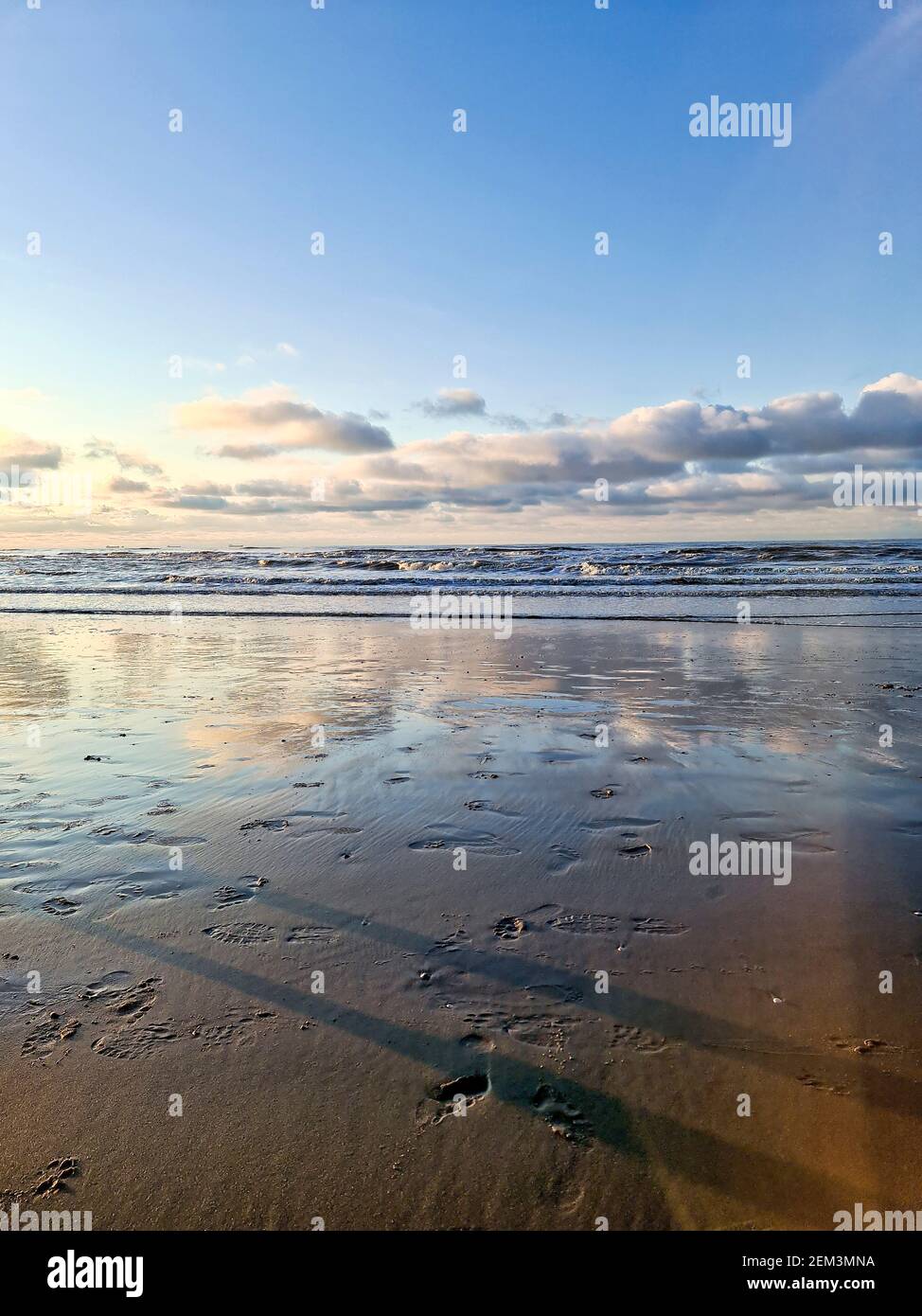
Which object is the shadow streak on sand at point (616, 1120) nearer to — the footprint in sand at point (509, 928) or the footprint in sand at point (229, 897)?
the footprint in sand at point (229, 897)

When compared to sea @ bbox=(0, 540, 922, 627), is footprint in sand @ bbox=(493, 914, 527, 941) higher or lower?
lower

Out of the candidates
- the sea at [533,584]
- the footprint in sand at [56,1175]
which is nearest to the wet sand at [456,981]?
the footprint in sand at [56,1175]

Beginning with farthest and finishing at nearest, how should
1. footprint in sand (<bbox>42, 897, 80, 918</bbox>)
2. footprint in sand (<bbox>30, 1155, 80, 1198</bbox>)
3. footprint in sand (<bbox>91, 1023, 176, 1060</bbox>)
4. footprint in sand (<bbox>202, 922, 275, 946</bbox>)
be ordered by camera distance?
1. footprint in sand (<bbox>42, 897, 80, 918</bbox>)
2. footprint in sand (<bbox>202, 922, 275, 946</bbox>)
3. footprint in sand (<bbox>91, 1023, 176, 1060</bbox>)
4. footprint in sand (<bbox>30, 1155, 80, 1198</bbox>)

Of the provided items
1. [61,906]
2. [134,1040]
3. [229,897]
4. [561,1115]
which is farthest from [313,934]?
[561,1115]

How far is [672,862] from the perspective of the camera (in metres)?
4.99

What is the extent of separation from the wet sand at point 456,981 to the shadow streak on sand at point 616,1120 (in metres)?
0.01

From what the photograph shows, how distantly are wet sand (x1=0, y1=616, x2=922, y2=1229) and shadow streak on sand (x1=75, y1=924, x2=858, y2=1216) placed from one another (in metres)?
0.01

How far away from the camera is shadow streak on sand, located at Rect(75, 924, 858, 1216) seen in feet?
8.21

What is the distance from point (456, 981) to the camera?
3.62m

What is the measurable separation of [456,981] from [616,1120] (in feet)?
3.54

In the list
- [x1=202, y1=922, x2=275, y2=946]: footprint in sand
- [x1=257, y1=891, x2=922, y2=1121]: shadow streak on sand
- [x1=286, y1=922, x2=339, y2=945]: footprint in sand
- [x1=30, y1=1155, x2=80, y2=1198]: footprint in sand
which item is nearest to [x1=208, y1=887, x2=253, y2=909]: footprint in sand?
[x1=202, y1=922, x2=275, y2=946]: footprint in sand

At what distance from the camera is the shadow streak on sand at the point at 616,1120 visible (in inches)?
98.5

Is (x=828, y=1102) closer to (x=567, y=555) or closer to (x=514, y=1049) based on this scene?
(x=514, y=1049)

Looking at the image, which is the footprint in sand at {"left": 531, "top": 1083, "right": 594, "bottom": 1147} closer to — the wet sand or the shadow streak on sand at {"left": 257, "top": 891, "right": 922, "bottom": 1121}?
the wet sand
